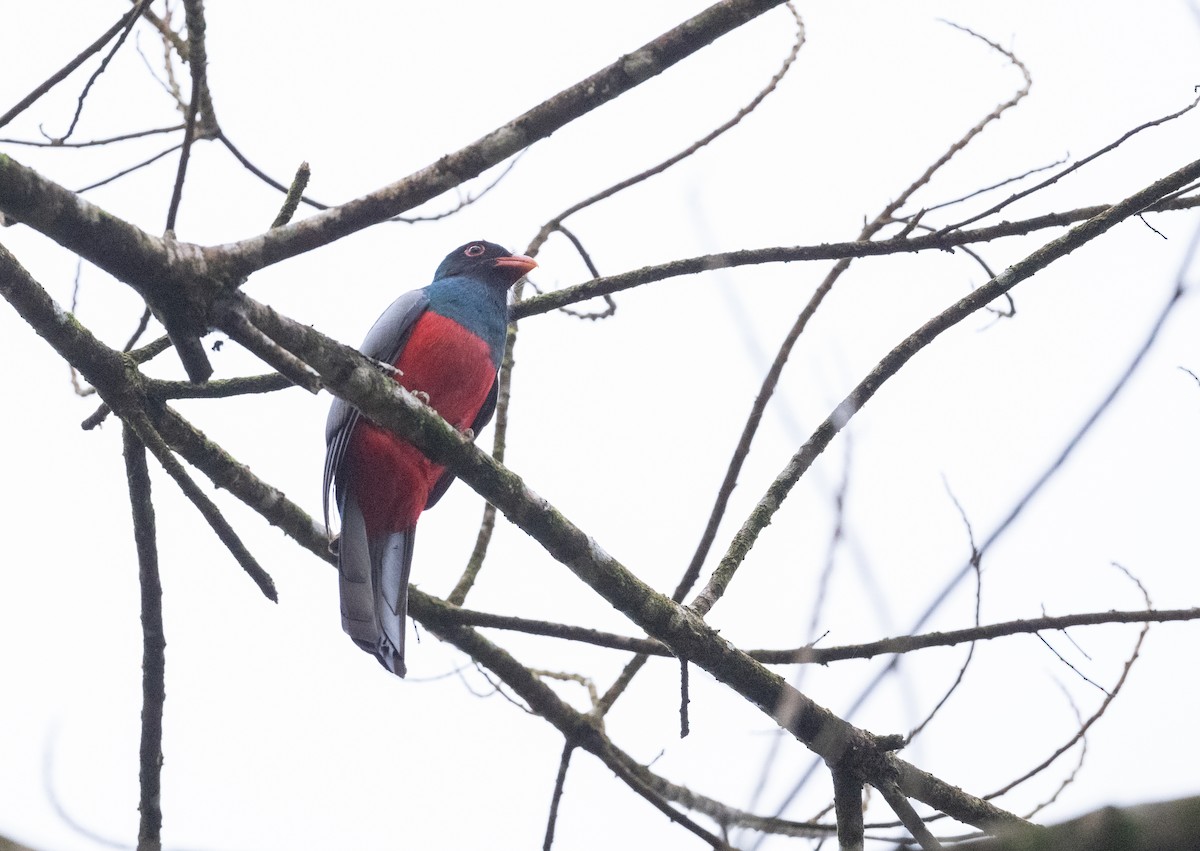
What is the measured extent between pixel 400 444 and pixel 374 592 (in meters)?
0.62

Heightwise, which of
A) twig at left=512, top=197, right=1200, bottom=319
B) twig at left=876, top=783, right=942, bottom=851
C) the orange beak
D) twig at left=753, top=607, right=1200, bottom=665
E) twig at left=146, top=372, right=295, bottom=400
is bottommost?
twig at left=876, top=783, right=942, bottom=851

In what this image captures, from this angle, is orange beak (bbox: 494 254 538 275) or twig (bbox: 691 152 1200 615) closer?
twig (bbox: 691 152 1200 615)

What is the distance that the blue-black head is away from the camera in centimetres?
517

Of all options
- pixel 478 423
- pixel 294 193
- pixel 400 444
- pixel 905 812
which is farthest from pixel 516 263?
pixel 905 812

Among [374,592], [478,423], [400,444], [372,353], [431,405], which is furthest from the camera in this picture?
[478,423]

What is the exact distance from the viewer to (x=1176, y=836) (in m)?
0.64

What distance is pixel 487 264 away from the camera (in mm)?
5246

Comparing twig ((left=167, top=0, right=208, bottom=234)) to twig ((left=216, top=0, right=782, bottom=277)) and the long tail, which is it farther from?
the long tail

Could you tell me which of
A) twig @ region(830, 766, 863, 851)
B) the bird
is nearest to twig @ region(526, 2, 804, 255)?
the bird

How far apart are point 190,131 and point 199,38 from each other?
0.22 meters

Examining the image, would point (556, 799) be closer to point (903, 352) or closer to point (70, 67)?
point (903, 352)

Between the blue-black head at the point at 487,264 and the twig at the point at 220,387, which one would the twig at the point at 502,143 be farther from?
the blue-black head at the point at 487,264

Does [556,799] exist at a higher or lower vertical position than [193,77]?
lower

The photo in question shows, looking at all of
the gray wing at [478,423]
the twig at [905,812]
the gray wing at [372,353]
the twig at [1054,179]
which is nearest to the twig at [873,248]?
the twig at [1054,179]
